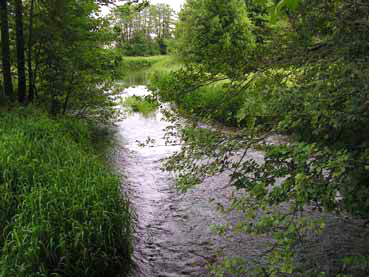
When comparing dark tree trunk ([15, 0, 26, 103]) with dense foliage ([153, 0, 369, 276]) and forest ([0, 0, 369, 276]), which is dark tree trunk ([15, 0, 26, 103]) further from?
dense foliage ([153, 0, 369, 276])

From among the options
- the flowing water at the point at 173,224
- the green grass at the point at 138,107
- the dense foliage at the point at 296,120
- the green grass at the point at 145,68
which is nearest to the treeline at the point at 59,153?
the flowing water at the point at 173,224

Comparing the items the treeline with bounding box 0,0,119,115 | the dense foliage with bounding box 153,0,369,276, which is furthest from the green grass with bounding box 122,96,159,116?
the dense foliage with bounding box 153,0,369,276

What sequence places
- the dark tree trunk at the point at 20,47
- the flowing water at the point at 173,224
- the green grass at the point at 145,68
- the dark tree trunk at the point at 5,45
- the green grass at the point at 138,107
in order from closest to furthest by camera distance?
the flowing water at the point at 173,224, the dark tree trunk at the point at 5,45, the dark tree trunk at the point at 20,47, the green grass at the point at 138,107, the green grass at the point at 145,68

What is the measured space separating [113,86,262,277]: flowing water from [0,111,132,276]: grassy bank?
46 cm

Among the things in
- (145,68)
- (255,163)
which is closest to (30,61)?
(255,163)

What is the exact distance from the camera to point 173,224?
488cm

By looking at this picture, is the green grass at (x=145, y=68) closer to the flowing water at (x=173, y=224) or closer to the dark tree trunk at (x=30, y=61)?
the dark tree trunk at (x=30, y=61)

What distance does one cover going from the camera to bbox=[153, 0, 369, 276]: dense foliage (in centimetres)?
197

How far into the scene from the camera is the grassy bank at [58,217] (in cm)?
322

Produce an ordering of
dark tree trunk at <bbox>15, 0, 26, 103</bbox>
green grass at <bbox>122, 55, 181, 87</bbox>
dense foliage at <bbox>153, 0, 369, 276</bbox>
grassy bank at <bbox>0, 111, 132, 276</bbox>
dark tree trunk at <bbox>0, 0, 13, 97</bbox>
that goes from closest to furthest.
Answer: dense foliage at <bbox>153, 0, 369, 276</bbox> < grassy bank at <bbox>0, 111, 132, 276</bbox> < dark tree trunk at <bbox>0, 0, 13, 97</bbox> < dark tree trunk at <bbox>15, 0, 26, 103</bbox> < green grass at <bbox>122, 55, 181, 87</bbox>

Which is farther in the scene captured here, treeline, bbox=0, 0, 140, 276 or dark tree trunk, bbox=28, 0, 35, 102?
dark tree trunk, bbox=28, 0, 35, 102

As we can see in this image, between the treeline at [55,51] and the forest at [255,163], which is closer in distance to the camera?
the forest at [255,163]

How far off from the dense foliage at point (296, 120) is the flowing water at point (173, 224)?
0.74 m

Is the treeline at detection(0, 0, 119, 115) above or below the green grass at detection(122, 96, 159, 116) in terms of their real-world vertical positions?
above
